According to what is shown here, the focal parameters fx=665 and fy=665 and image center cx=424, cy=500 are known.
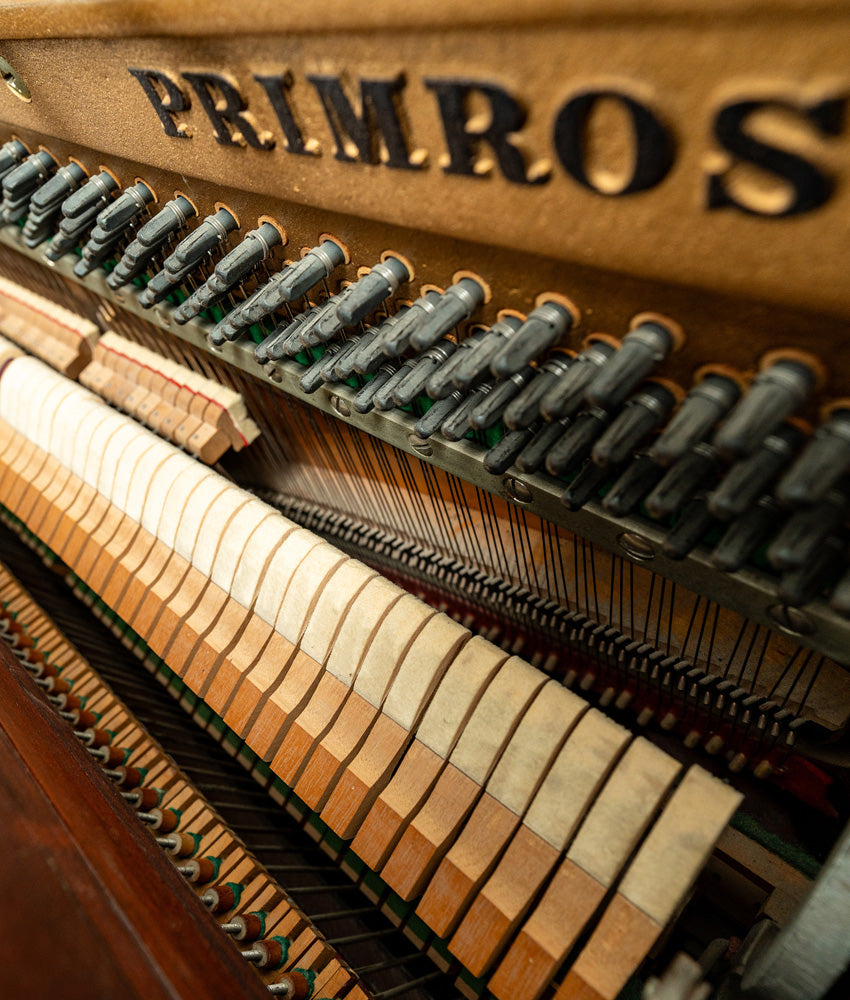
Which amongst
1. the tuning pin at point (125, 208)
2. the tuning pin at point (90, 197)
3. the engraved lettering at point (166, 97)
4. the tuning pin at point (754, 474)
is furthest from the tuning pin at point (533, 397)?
the tuning pin at point (90, 197)

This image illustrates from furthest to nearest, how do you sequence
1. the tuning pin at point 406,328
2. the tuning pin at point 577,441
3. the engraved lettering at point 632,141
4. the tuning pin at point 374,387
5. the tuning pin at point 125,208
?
1. the tuning pin at point 125,208
2. the tuning pin at point 374,387
3. the tuning pin at point 406,328
4. the tuning pin at point 577,441
5. the engraved lettering at point 632,141

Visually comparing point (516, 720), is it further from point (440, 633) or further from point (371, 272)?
point (371, 272)

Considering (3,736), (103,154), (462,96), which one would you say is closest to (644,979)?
(3,736)

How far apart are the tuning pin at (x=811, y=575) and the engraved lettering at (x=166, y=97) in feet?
4.68

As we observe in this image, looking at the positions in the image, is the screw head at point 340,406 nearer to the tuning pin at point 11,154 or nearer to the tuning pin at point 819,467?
the tuning pin at point 819,467

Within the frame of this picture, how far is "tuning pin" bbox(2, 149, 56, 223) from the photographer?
6.49ft

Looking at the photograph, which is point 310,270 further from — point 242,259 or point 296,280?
point 242,259

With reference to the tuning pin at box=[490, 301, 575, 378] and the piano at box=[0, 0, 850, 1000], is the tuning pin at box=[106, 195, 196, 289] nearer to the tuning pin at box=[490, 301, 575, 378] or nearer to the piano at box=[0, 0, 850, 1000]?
the piano at box=[0, 0, 850, 1000]

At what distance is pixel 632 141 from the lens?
82 cm

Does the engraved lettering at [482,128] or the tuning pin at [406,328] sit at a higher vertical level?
the engraved lettering at [482,128]

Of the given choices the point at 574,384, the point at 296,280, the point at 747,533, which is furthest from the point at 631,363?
the point at 296,280

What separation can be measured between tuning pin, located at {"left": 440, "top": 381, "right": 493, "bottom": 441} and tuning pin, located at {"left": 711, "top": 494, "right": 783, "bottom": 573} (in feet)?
1.59

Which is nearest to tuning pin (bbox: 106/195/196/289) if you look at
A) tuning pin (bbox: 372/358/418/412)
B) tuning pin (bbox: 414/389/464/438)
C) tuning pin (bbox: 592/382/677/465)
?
tuning pin (bbox: 372/358/418/412)

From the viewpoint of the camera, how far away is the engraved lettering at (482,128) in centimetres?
89
